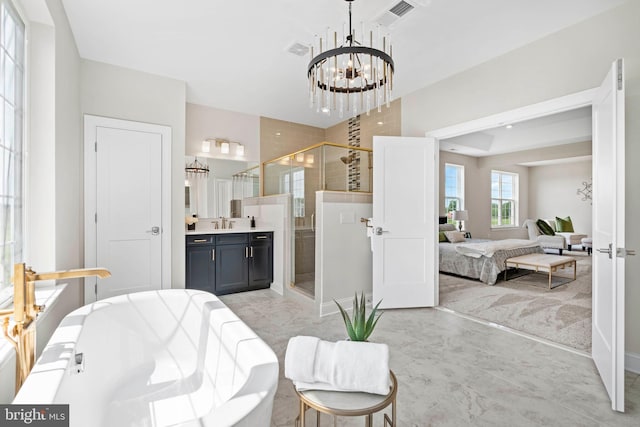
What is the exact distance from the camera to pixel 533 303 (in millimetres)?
3777

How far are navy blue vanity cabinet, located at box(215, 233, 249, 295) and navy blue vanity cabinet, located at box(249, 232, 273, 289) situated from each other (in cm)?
7

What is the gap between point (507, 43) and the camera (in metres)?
2.81

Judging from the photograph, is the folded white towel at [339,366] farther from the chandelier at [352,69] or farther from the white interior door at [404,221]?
the white interior door at [404,221]

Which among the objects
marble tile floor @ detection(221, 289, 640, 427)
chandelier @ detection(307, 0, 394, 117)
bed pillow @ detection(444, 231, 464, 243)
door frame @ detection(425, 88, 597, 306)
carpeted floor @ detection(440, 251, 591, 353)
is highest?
chandelier @ detection(307, 0, 394, 117)

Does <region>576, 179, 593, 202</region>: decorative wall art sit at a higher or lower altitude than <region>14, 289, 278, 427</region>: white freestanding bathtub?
higher

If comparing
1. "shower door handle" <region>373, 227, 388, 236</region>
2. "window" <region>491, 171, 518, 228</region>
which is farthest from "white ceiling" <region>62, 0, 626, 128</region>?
"window" <region>491, 171, 518, 228</region>

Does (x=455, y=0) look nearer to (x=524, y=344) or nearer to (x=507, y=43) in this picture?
(x=507, y=43)

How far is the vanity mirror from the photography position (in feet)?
14.4

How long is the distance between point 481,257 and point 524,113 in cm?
273

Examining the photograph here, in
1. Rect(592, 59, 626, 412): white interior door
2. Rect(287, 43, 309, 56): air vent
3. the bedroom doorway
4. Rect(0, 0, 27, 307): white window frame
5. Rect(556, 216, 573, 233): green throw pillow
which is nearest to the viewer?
Rect(0, 0, 27, 307): white window frame

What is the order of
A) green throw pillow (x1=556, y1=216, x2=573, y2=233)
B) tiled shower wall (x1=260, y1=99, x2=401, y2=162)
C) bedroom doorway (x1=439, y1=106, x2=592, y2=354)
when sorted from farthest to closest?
green throw pillow (x1=556, y1=216, x2=573, y2=233), tiled shower wall (x1=260, y1=99, x2=401, y2=162), bedroom doorway (x1=439, y1=106, x2=592, y2=354)

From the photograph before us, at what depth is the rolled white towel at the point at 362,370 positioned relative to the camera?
1231mm

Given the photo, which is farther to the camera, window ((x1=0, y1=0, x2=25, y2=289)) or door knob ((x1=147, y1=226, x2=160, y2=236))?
door knob ((x1=147, y1=226, x2=160, y2=236))

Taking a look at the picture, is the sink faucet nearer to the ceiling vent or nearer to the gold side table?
the gold side table
